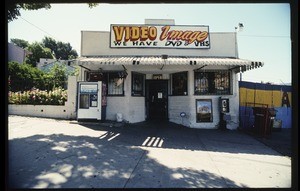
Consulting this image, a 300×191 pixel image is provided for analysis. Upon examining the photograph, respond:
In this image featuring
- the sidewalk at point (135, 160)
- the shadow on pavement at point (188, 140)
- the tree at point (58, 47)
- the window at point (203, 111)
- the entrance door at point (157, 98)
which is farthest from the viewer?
the tree at point (58, 47)

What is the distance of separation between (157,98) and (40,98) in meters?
6.80

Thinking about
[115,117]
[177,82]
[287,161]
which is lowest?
[287,161]

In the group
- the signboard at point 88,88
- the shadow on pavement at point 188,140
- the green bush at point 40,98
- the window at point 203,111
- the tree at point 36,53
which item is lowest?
the shadow on pavement at point 188,140

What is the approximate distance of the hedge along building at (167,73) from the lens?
11.3 m

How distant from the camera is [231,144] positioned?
8008 mm

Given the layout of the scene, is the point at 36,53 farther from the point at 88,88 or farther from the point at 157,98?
the point at 157,98

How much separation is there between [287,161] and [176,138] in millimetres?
3898

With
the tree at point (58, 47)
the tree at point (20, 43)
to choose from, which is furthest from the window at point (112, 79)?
the tree at point (20, 43)

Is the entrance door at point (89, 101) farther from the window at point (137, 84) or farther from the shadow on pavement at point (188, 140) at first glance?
the window at point (137, 84)

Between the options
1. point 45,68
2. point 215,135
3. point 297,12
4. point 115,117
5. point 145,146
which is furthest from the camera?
point 45,68

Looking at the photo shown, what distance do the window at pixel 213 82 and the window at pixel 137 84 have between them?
3.21m

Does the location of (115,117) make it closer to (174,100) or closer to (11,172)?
(174,100)

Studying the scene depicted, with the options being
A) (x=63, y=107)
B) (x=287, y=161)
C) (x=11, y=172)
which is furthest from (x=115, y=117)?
(x=287, y=161)

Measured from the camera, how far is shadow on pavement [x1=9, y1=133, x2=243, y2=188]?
→ 4141 mm
